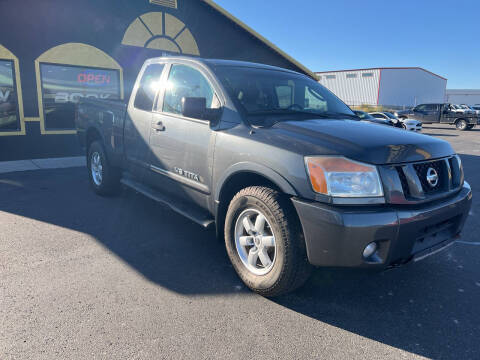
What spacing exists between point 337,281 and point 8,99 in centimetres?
926

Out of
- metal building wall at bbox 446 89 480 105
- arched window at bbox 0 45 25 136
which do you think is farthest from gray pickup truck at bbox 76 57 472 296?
metal building wall at bbox 446 89 480 105

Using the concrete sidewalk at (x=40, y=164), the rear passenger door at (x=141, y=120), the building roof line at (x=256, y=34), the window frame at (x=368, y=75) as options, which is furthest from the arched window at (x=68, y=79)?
the window frame at (x=368, y=75)

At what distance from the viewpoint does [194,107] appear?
10.6 feet

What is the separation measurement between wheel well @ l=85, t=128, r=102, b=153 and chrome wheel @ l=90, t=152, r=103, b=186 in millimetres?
235

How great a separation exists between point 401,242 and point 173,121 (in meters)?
2.48

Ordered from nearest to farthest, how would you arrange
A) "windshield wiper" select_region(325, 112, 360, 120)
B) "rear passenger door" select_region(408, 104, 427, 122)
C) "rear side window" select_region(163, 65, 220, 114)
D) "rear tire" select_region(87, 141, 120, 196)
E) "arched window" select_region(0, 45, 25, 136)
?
1. "rear side window" select_region(163, 65, 220, 114)
2. "windshield wiper" select_region(325, 112, 360, 120)
3. "rear tire" select_region(87, 141, 120, 196)
4. "arched window" select_region(0, 45, 25, 136)
5. "rear passenger door" select_region(408, 104, 427, 122)

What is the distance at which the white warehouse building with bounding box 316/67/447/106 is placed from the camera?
2005 inches

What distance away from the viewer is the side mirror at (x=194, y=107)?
3217 mm

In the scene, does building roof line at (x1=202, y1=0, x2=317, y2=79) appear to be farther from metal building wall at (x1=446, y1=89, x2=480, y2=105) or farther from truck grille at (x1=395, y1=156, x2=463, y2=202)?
metal building wall at (x1=446, y1=89, x2=480, y2=105)

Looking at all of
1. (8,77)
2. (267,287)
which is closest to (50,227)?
(267,287)

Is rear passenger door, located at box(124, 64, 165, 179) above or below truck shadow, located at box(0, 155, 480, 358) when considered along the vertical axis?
above

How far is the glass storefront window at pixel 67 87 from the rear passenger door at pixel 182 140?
6403 millimetres

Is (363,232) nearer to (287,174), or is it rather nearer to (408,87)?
(287,174)

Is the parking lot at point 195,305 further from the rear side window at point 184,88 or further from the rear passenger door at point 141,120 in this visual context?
the rear side window at point 184,88
